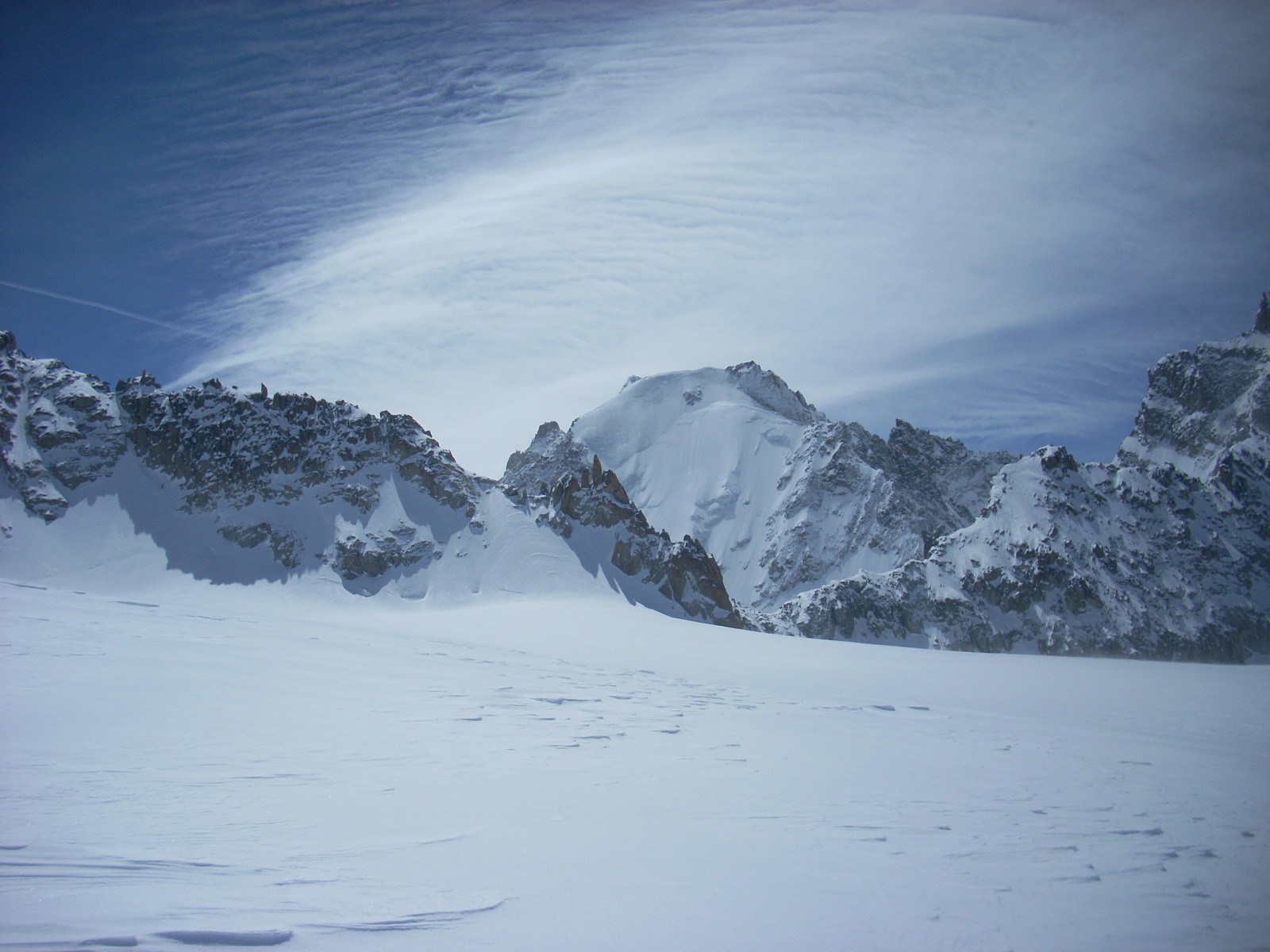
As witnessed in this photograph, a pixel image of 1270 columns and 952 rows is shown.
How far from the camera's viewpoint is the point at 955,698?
17062 millimetres

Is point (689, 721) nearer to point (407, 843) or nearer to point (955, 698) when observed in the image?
point (407, 843)

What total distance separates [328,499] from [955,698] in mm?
61442

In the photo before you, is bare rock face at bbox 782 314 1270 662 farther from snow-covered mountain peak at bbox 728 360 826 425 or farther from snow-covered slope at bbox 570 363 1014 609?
snow-covered mountain peak at bbox 728 360 826 425

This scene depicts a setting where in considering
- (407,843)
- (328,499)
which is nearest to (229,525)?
(328,499)

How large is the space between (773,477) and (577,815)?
469 ft

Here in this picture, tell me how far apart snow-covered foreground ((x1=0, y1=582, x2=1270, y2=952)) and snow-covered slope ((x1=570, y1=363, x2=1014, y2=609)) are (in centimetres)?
11938

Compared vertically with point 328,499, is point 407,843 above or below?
below

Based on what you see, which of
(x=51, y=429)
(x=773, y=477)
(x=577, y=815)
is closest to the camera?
(x=577, y=815)

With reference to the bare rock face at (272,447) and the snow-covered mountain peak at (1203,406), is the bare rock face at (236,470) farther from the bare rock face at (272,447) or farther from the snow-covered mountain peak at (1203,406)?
the snow-covered mountain peak at (1203,406)

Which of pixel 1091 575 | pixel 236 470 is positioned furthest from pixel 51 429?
pixel 1091 575

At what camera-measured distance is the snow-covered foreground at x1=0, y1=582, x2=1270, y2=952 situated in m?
4.54

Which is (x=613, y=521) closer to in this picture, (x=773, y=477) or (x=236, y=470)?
(x=236, y=470)

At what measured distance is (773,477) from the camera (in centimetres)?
14625

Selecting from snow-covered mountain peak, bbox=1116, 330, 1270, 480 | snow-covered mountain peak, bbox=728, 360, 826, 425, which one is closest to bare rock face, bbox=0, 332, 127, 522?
snow-covered mountain peak, bbox=1116, 330, 1270, 480
